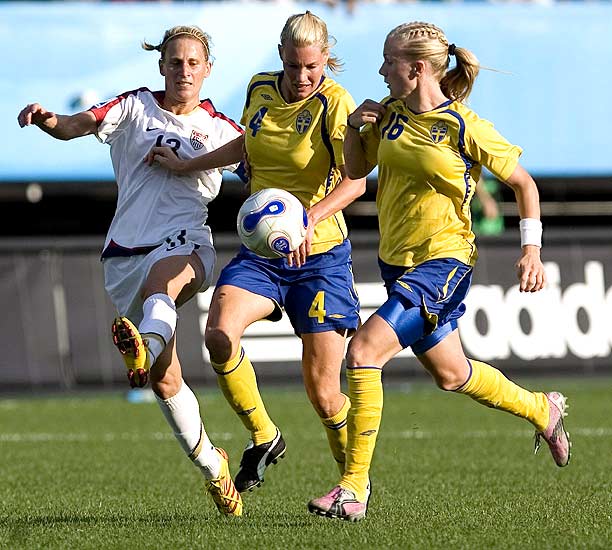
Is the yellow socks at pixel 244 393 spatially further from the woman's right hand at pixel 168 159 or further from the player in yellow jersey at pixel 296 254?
the woman's right hand at pixel 168 159

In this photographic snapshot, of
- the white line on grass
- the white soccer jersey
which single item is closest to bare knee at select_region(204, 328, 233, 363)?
the white soccer jersey

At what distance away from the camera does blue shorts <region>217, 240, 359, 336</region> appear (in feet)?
21.9

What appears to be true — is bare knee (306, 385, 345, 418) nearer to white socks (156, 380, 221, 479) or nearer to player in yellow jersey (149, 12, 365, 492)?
player in yellow jersey (149, 12, 365, 492)

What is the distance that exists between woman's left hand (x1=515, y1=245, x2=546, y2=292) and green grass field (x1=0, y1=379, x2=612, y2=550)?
1.08m

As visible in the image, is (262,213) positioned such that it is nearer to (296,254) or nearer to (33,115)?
(296,254)

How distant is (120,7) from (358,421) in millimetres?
11505

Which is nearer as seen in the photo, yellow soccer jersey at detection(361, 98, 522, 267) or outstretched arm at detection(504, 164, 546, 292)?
outstretched arm at detection(504, 164, 546, 292)

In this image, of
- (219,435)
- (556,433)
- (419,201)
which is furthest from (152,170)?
(219,435)

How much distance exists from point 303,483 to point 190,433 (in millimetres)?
1574

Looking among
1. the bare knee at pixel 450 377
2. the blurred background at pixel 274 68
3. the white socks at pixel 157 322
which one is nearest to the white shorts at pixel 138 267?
the white socks at pixel 157 322

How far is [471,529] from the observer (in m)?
5.79

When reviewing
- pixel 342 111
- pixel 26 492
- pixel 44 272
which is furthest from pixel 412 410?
pixel 342 111

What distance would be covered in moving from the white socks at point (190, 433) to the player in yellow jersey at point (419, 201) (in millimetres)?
858

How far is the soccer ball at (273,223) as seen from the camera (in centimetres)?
623
